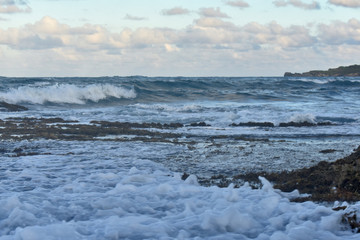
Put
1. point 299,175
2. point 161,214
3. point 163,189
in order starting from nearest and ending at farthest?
1. point 161,214
2. point 163,189
3. point 299,175

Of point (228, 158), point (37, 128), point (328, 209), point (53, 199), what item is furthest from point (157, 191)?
point (37, 128)

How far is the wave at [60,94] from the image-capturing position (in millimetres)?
32625

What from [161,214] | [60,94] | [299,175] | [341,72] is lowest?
[161,214]

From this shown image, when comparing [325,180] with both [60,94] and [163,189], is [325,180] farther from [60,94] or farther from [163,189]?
[60,94]

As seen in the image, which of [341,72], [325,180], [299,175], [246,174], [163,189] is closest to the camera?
[163,189]

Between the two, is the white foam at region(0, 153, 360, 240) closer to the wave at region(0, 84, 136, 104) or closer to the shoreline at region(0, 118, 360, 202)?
the shoreline at region(0, 118, 360, 202)

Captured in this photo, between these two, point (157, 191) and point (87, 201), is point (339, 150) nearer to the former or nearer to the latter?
point (157, 191)

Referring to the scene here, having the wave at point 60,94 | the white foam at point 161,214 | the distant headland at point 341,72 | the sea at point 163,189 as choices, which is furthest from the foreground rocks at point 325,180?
the distant headland at point 341,72

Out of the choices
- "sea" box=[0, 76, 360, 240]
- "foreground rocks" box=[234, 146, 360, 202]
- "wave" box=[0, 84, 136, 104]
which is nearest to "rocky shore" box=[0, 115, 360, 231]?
"foreground rocks" box=[234, 146, 360, 202]

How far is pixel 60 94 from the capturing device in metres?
35.2

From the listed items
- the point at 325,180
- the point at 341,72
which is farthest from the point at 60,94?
the point at 341,72

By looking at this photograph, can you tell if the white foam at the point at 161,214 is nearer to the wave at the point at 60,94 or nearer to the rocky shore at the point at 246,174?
the rocky shore at the point at 246,174

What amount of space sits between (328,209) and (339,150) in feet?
19.5

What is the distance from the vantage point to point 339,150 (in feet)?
35.1
